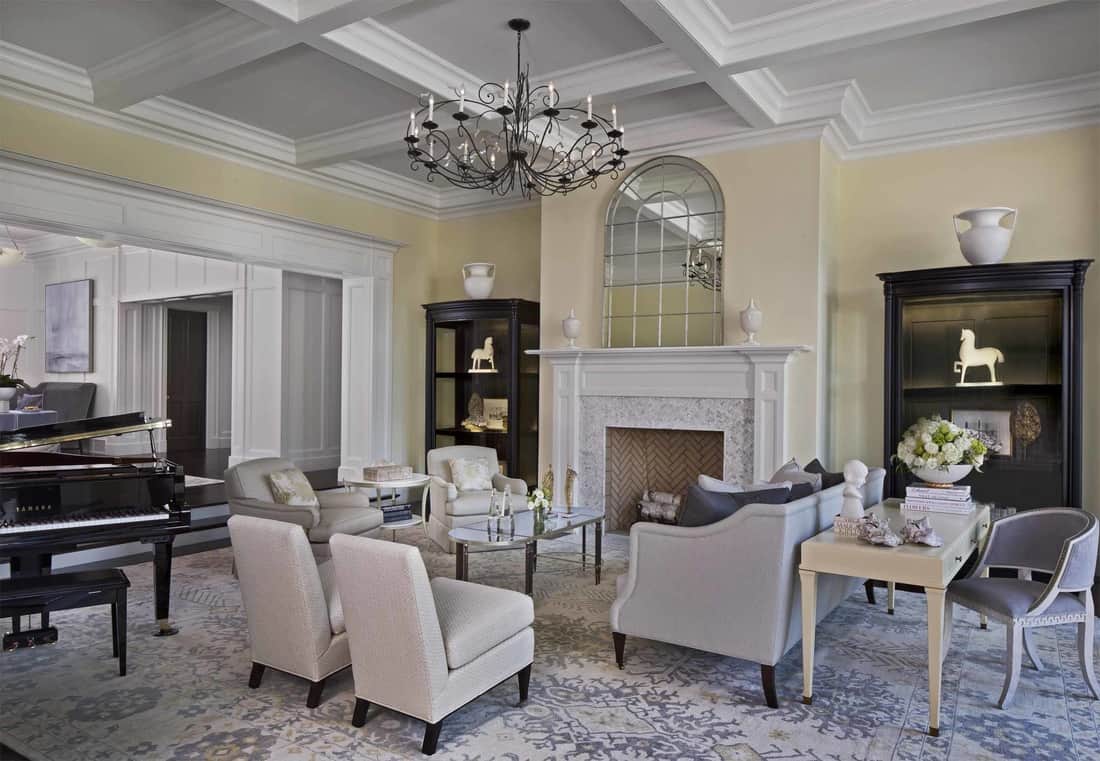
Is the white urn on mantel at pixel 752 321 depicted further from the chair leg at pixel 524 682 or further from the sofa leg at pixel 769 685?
the chair leg at pixel 524 682

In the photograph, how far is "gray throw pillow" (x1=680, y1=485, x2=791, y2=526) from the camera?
3.35 metres

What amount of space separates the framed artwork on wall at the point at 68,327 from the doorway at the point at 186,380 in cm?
106

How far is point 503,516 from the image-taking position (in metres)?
4.90

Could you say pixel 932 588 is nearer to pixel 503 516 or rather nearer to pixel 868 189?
pixel 503 516

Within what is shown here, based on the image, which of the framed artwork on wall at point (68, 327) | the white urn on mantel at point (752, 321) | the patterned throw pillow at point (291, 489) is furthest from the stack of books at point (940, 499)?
the framed artwork on wall at point (68, 327)

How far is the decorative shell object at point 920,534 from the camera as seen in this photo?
311 centimetres

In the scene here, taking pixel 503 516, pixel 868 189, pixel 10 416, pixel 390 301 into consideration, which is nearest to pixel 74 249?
pixel 10 416

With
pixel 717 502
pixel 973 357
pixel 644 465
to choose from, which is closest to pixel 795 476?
pixel 717 502

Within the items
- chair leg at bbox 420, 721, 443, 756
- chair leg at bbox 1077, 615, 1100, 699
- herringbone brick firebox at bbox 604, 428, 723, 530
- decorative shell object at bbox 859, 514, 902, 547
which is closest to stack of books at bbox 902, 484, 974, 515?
chair leg at bbox 1077, 615, 1100, 699

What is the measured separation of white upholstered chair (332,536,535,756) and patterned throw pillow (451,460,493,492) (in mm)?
2881

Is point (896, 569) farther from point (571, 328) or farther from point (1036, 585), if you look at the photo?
point (571, 328)

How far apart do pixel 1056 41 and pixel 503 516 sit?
436cm

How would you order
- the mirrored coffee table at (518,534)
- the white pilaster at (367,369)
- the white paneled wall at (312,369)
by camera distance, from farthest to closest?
the white paneled wall at (312,369), the white pilaster at (367,369), the mirrored coffee table at (518,534)

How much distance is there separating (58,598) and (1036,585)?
423cm
